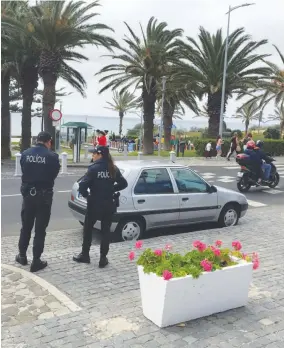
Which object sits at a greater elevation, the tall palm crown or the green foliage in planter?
the tall palm crown

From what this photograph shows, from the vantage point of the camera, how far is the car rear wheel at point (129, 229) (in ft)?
24.8

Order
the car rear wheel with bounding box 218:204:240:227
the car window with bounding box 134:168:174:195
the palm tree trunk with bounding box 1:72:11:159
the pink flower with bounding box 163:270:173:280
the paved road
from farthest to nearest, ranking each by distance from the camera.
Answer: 1. the palm tree trunk with bounding box 1:72:11:159
2. the paved road
3. the car rear wheel with bounding box 218:204:240:227
4. the car window with bounding box 134:168:174:195
5. the pink flower with bounding box 163:270:173:280

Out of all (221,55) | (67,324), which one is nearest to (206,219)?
(67,324)

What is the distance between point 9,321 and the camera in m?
4.25

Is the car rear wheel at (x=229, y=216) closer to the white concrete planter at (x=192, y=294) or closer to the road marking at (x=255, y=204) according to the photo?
the road marking at (x=255, y=204)

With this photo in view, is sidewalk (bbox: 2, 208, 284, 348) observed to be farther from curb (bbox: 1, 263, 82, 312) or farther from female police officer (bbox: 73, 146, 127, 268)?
female police officer (bbox: 73, 146, 127, 268)

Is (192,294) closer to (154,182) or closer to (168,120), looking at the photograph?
(154,182)

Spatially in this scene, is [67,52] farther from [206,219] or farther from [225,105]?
[206,219]

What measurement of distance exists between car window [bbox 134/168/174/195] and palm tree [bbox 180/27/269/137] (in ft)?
73.0

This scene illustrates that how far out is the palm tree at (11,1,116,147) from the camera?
22323mm

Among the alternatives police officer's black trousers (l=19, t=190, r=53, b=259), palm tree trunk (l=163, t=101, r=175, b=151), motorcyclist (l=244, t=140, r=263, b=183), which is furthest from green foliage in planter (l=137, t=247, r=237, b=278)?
palm tree trunk (l=163, t=101, r=175, b=151)

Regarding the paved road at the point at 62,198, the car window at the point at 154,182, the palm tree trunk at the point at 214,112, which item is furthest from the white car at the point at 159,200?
the palm tree trunk at the point at 214,112

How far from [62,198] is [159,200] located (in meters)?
5.03

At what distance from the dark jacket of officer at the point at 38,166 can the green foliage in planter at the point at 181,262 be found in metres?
1.80
